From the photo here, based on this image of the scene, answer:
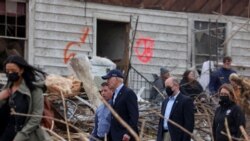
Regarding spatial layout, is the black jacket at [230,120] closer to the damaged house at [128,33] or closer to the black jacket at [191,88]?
the black jacket at [191,88]

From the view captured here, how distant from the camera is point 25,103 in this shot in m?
8.13

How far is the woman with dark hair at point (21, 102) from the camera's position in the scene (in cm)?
812

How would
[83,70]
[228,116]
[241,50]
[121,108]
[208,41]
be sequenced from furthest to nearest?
[241,50] < [208,41] < [83,70] < [228,116] < [121,108]

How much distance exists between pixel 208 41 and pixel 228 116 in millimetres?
10794

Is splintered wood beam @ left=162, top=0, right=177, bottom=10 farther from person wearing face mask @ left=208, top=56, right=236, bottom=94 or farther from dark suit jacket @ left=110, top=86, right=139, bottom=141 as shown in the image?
dark suit jacket @ left=110, top=86, right=139, bottom=141

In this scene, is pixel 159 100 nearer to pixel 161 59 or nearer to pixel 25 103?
pixel 161 59

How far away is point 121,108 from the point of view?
9.72m

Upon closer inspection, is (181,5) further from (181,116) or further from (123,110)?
(123,110)

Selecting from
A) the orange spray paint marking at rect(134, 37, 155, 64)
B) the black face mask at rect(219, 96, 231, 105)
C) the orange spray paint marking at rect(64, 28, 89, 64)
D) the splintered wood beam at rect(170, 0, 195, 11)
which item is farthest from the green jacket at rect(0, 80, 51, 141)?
the splintered wood beam at rect(170, 0, 195, 11)

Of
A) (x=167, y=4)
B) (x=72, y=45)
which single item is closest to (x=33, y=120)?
(x=72, y=45)

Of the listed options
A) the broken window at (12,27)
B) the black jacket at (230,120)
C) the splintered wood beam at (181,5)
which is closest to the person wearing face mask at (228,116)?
the black jacket at (230,120)

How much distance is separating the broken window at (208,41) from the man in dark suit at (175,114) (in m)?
10.2

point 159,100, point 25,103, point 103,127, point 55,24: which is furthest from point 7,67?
point 55,24

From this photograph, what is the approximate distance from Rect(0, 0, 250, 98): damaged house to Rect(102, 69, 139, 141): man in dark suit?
7475 millimetres
